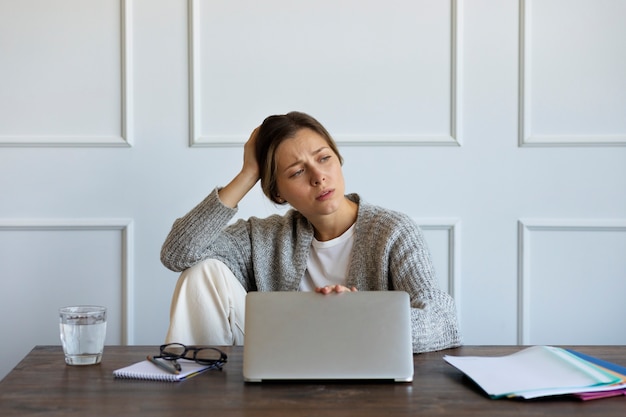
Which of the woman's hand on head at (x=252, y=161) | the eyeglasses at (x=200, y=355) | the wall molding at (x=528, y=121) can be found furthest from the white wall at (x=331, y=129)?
the eyeglasses at (x=200, y=355)

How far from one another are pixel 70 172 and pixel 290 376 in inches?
57.6

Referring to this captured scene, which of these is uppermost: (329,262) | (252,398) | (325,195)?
(325,195)

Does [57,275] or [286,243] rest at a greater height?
[286,243]

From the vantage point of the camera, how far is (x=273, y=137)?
196 centimetres

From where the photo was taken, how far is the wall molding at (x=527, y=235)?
7.89 feet

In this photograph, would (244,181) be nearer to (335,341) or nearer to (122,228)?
(122,228)

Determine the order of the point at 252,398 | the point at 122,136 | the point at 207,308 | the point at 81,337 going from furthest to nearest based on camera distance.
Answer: the point at 122,136, the point at 207,308, the point at 81,337, the point at 252,398

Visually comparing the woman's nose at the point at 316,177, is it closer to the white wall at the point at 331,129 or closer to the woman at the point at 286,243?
the woman at the point at 286,243

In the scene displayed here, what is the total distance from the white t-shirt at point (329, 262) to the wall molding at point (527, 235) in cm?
71

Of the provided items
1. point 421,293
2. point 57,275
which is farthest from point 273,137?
point 57,275

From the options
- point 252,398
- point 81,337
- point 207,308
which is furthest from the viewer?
point 207,308

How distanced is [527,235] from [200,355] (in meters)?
1.36

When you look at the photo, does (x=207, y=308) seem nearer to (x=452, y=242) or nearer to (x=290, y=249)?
(x=290, y=249)

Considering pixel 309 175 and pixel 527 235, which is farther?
pixel 527 235
